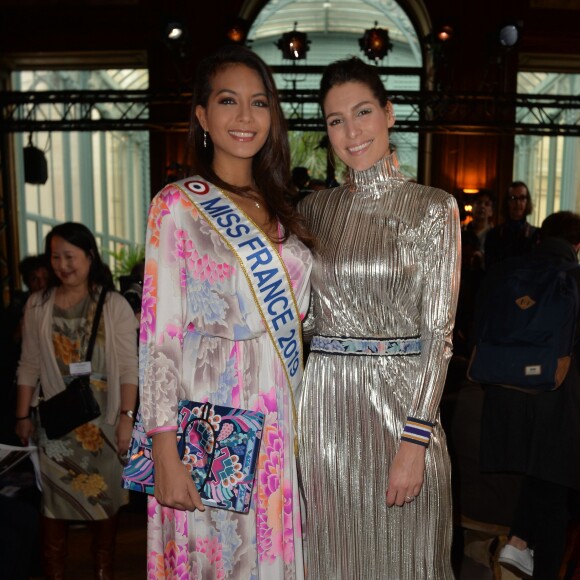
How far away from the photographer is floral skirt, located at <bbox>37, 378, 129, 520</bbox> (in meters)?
2.87

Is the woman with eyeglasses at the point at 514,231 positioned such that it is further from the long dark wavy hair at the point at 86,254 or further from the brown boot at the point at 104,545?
the brown boot at the point at 104,545

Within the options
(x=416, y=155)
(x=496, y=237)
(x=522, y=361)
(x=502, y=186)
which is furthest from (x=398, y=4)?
(x=522, y=361)

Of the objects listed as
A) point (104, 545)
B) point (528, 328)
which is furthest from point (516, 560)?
point (104, 545)

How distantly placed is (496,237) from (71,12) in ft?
23.1

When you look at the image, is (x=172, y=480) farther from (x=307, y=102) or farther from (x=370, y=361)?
(x=307, y=102)

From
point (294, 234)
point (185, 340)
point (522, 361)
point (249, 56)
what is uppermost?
point (249, 56)

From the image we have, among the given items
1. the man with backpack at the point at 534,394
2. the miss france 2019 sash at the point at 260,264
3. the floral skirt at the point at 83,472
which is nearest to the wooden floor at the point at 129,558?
the man with backpack at the point at 534,394

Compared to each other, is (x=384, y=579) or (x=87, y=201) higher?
(x=87, y=201)

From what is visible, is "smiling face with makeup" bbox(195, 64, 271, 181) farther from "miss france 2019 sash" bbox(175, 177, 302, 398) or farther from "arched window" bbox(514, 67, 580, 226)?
"arched window" bbox(514, 67, 580, 226)

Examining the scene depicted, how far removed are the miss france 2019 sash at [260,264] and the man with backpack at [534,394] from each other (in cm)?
141

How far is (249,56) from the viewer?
165 cm

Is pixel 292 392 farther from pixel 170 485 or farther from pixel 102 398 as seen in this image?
pixel 102 398

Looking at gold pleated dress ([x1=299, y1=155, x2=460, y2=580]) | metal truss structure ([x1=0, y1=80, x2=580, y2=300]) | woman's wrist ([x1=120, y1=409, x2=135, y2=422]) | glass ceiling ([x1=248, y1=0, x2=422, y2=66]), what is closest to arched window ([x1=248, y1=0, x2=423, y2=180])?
glass ceiling ([x1=248, y1=0, x2=422, y2=66])

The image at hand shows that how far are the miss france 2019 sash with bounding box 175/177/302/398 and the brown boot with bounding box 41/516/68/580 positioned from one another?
172 cm
